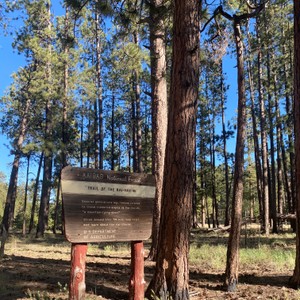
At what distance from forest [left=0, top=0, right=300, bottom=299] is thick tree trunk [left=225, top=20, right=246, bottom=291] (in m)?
0.02

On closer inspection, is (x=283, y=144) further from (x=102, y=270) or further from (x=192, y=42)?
(x=192, y=42)

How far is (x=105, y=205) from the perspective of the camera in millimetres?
4984

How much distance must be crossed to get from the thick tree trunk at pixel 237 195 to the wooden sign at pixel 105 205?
2.27 m

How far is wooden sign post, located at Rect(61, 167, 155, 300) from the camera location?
4695mm

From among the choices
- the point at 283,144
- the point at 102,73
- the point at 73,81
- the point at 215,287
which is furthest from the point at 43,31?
the point at 215,287

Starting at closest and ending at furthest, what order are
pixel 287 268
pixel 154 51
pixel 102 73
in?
pixel 287 268
pixel 154 51
pixel 102 73

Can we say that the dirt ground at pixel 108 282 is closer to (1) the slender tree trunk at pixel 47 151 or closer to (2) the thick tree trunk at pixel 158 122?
(2) the thick tree trunk at pixel 158 122

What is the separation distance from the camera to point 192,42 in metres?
6.28

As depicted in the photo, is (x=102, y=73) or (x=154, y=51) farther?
(x=102, y=73)

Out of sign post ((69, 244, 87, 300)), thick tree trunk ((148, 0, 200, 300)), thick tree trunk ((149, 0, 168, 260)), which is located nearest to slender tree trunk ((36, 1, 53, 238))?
thick tree trunk ((149, 0, 168, 260))

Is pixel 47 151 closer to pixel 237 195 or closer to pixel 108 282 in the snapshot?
pixel 108 282

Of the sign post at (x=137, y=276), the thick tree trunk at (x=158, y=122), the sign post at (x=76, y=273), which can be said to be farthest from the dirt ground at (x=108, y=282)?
the thick tree trunk at (x=158, y=122)

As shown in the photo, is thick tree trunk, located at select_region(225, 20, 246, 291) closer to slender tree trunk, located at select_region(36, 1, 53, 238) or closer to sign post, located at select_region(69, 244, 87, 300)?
sign post, located at select_region(69, 244, 87, 300)

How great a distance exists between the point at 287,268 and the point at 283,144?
18253 mm
